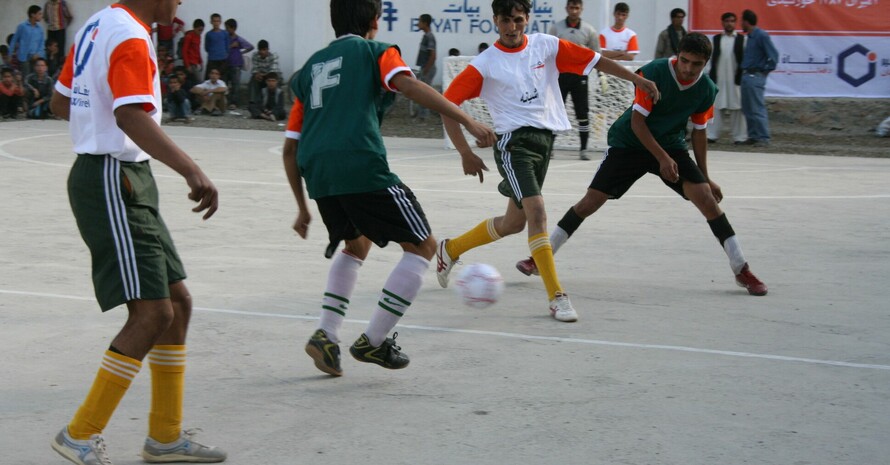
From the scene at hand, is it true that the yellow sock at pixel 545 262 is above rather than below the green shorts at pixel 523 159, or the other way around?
below

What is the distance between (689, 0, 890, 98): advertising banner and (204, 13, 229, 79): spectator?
384 inches

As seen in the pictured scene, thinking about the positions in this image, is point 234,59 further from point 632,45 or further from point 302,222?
point 302,222

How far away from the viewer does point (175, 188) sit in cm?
1207

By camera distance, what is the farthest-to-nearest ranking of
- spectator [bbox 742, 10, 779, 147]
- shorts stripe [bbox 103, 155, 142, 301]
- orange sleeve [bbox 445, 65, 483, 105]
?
spectator [bbox 742, 10, 779, 147]
orange sleeve [bbox 445, 65, 483, 105]
shorts stripe [bbox 103, 155, 142, 301]

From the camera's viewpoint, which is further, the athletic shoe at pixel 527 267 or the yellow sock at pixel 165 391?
the athletic shoe at pixel 527 267

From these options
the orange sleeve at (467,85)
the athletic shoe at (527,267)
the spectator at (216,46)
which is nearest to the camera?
the orange sleeve at (467,85)

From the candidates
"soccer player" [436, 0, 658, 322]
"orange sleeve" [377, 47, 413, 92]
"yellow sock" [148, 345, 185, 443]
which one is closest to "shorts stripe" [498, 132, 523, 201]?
"soccer player" [436, 0, 658, 322]

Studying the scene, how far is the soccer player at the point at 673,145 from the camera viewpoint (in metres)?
7.34

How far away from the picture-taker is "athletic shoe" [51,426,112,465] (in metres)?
4.07

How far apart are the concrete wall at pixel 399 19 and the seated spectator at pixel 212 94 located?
1931 millimetres

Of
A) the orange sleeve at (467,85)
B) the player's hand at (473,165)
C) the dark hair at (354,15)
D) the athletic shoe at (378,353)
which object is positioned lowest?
the athletic shoe at (378,353)

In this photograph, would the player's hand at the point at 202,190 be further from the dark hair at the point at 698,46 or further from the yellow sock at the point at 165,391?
the dark hair at the point at 698,46

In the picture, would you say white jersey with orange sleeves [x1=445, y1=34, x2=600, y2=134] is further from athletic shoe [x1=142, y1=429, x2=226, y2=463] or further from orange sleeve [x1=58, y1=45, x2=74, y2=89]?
athletic shoe [x1=142, y1=429, x2=226, y2=463]

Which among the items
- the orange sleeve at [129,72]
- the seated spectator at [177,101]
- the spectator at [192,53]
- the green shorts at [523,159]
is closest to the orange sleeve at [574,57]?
the green shorts at [523,159]
